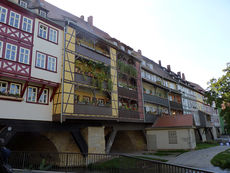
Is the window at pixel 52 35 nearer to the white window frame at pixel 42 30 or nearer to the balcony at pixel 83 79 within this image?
the white window frame at pixel 42 30

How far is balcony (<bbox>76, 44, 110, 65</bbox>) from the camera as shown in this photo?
17.6m

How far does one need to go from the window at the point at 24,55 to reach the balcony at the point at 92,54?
4.68m

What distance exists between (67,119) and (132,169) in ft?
26.7

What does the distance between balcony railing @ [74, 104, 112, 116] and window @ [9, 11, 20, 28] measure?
294 inches

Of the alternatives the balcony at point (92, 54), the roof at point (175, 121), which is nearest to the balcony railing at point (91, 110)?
the balcony at point (92, 54)

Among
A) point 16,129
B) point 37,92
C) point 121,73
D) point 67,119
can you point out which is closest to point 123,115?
point 121,73

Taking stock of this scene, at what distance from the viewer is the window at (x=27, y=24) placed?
14.1 metres

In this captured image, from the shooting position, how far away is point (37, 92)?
1434 centimetres

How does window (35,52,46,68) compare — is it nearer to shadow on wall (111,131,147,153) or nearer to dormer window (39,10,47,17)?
dormer window (39,10,47,17)

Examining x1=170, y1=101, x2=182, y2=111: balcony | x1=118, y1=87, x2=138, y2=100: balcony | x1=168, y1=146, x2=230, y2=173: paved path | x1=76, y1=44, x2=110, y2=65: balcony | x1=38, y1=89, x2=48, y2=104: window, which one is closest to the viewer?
x1=168, y1=146, x2=230, y2=173: paved path

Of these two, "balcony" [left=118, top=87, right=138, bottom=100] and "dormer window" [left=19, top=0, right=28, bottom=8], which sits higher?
"dormer window" [left=19, top=0, right=28, bottom=8]

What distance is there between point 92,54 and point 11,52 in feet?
24.7

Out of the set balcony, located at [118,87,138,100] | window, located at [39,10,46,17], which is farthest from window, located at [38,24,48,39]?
balcony, located at [118,87,138,100]

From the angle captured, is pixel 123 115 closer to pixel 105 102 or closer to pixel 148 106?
pixel 105 102
